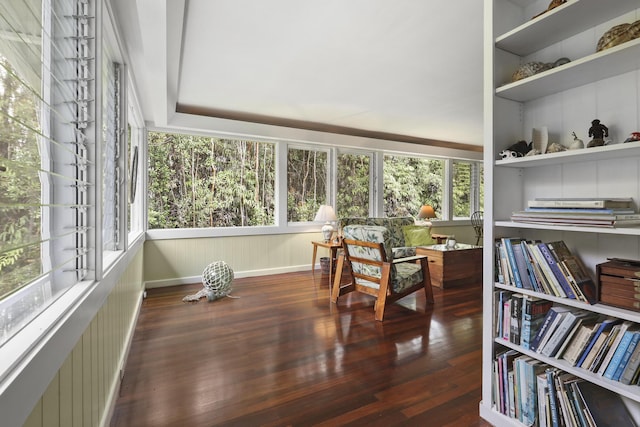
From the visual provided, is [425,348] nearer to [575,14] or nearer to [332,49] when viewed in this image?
[575,14]

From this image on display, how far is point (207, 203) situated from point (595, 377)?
4670 mm

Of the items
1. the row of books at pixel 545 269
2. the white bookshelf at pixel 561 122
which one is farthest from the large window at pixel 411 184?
the row of books at pixel 545 269

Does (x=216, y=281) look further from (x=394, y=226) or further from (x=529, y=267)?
(x=529, y=267)

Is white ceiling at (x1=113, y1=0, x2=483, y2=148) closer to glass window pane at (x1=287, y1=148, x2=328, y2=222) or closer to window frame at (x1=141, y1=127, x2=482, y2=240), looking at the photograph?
window frame at (x1=141, y1=127, x2=482, y2=240)

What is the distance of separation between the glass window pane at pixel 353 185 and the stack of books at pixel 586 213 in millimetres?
4516

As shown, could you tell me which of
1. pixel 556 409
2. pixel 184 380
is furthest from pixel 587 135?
pixel 184 380

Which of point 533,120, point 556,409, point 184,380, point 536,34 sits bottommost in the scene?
point 184,380

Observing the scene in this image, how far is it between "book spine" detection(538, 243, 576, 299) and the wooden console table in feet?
9.73

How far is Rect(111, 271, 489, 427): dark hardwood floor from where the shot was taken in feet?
6.13

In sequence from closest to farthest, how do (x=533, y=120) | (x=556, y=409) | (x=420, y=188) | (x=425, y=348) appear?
(x=556, y=409) < (x=533, y=120) < (x=425, y=348) < (x=420, y=188)

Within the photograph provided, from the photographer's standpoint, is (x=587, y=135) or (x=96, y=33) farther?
(x=587, y=135)

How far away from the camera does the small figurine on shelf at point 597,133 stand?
4.75 feet

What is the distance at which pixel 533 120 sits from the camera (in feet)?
6.14

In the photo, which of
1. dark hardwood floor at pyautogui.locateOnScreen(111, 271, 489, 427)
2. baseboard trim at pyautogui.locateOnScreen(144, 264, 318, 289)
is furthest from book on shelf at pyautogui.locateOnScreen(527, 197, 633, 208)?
baseboard trim at pyautogui.locateOnScreen(144, 264, 318, 289)
